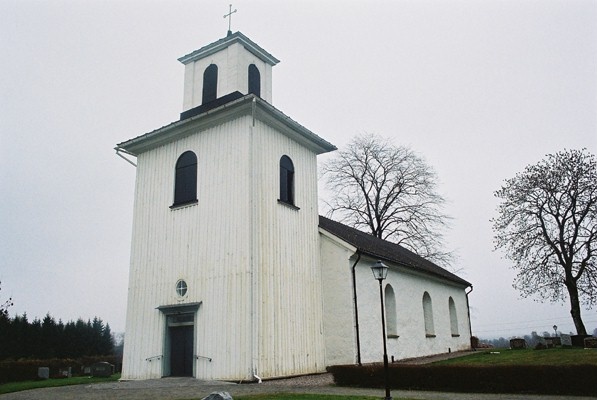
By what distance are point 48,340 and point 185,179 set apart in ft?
93.8

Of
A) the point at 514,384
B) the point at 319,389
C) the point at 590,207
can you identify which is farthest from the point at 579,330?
the point at 319,389

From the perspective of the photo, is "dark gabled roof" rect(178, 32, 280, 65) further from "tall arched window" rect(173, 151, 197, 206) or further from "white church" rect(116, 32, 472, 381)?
"tall arched window" rect(173, 151, 197, 206)

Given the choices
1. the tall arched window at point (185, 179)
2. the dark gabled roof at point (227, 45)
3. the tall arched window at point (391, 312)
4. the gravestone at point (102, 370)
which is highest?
the dark gabled roof at point (227, 45)

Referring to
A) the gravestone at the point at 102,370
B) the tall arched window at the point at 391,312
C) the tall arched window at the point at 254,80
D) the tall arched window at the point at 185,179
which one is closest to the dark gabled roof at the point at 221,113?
the tall arched window at the point at 185,179

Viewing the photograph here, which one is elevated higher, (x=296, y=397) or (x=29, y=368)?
(x=29, y=368)

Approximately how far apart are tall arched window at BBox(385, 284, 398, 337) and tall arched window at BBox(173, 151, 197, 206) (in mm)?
10345

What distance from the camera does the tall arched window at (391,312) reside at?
2320cm

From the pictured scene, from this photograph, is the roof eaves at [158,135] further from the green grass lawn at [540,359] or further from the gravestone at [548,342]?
the gravestone at [548,342]

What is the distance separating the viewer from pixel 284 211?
63.6ft

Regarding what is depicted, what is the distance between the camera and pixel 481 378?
1375 centimetres

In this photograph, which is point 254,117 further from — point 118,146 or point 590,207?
point 590,207

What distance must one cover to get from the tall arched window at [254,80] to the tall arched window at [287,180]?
3.39 metres

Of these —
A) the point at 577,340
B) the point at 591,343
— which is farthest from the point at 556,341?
the point at 591,343

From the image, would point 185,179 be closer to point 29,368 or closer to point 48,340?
point 29,368
